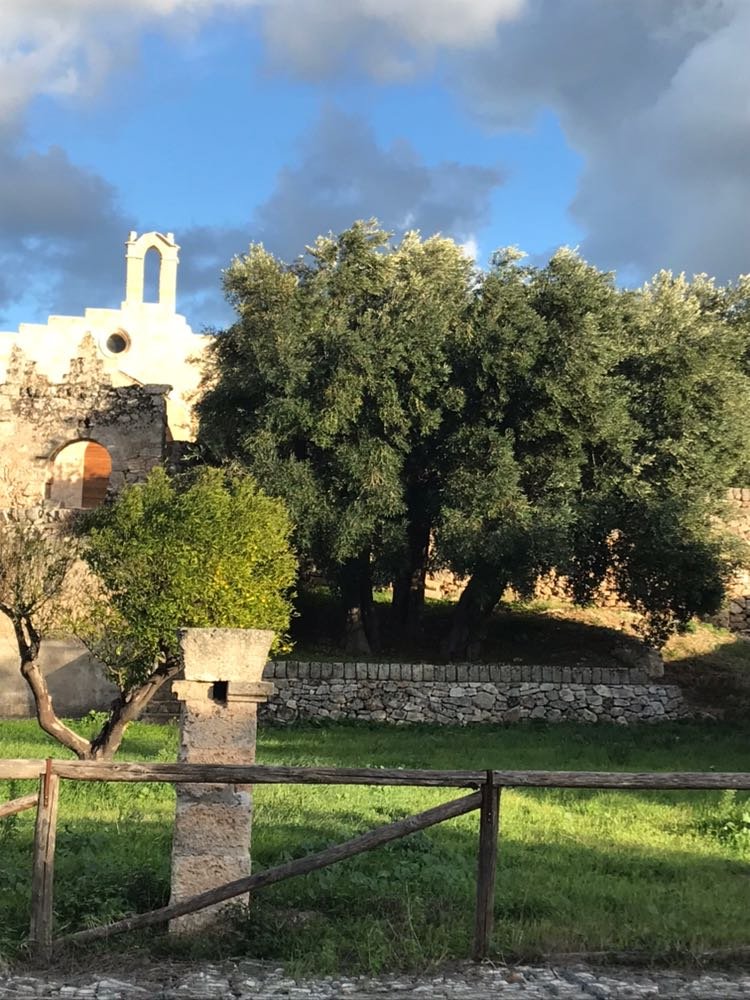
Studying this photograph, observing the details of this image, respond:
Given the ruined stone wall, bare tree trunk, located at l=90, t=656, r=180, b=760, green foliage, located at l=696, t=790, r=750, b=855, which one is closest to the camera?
green foliage, located at l=696, t=790, r=750, b=855

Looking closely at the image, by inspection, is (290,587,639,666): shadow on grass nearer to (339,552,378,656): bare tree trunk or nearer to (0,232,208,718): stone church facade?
(339,552,378,656): bare tree trunk

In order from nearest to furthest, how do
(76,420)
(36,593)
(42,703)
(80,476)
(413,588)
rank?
(42,703) → (36,593) → (413,588) → (76,420) → (80,476)

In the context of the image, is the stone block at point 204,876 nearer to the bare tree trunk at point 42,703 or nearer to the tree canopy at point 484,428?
the bare tree trunk at point 42,703

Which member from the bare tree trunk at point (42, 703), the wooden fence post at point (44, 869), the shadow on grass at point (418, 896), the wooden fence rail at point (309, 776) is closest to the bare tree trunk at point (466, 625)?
the bare tree trunk at point (42, 703)

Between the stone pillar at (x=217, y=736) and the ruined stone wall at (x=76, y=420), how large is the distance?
17290mm

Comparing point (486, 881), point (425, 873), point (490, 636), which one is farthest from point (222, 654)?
point (490, 636)

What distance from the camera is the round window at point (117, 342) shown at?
40188 millimetres

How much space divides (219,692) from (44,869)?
1345 millimetres

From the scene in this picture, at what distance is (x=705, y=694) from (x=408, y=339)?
30.7 ft

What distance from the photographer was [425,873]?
6.46 m

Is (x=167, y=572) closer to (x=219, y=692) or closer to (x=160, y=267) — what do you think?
(x=219, y=692)

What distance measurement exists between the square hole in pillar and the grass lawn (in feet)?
4.13

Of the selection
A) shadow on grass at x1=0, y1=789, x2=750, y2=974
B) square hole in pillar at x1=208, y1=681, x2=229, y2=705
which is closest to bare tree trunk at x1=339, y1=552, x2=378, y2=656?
shadow on grass at x1=0, y1=789, x2=750, y2=974

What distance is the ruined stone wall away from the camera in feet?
73.1
